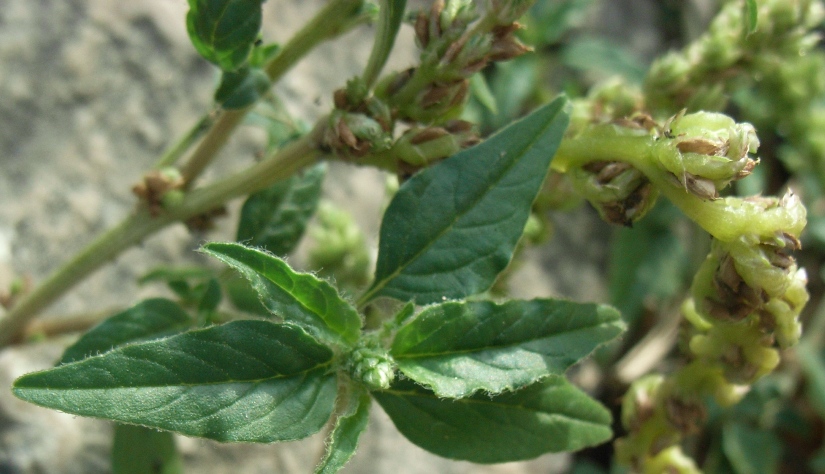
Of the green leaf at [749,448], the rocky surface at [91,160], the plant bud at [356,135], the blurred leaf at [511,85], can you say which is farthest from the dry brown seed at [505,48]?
the green leaf at [749,448]

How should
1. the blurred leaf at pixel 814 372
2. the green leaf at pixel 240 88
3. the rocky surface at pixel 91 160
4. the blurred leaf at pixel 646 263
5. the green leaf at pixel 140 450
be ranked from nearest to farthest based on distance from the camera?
the green leaf at pixel 240 88 → the green leaf at pixel 140 450 → the rocky surface at pixel 91 160 → the blurred leaf at pixel 814 372 → the blurred leaf at pixel 646 263

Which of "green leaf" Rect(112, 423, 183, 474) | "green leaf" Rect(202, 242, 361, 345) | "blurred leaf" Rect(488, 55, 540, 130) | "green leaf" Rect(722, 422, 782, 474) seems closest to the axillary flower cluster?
"green leaf" Rect(202, 242, 361, 345)

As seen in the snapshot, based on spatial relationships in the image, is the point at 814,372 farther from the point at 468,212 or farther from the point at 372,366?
the point at 372,366

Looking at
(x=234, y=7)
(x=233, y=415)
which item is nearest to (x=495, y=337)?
(x=233, y=415)

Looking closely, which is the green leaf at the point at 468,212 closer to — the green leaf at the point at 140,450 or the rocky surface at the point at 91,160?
the green leaf at the point at 140,450

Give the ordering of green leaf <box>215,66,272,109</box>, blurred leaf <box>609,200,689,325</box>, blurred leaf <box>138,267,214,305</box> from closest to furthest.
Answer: green leaf <box>215,66,272,109</box>, blurred leaf <box>138,267,214,305</box>, blurred leaf <box>609,200,689,325</box>

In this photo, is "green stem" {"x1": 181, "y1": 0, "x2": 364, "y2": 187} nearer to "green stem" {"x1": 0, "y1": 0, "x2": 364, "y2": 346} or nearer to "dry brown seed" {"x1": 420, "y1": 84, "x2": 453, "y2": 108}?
"green stem" {"x1": 0, "y1": 0, "x2": 364, "y2": 346}

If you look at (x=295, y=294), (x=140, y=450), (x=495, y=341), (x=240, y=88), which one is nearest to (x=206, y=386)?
(x=295, y=294)
